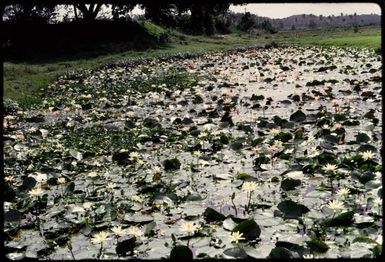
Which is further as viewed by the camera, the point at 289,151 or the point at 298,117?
the point at 298,117

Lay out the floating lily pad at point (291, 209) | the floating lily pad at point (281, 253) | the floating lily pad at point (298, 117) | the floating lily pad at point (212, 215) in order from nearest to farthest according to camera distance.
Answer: the floating lily pad at point (281, 253) < the floating lily pad at point (291, 209) < the floating lily pad at point (212, 215) < the floating lily pad at point (298, 117)

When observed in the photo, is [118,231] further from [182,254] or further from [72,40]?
[72,40]

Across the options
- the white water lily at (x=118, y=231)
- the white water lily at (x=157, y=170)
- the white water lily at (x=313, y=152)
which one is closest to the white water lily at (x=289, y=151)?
the white water lily at (x=313, y=152)

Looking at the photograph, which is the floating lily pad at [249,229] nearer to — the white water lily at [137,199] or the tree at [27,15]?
the white water lily at [137,199]

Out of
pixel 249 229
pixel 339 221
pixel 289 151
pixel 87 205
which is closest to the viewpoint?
pixel 249 229

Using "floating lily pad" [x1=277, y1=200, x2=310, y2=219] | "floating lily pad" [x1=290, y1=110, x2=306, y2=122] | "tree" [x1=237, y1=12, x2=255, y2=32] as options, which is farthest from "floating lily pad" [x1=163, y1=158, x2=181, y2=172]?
"tree" [x1=237, y1=12, x2=255, y2=32]

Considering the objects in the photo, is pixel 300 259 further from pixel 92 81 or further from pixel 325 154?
pixel 92 81

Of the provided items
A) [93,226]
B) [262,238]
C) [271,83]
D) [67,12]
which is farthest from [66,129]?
[67,12]

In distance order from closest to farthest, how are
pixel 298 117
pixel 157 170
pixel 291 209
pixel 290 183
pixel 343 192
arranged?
pixel 291 209 → pixel 343 192 → pixel 290 183 → pixel 157 170 → pixel 298 117

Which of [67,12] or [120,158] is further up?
[67,12]

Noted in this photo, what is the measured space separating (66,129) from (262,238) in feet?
21.0

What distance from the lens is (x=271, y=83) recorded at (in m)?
14.2

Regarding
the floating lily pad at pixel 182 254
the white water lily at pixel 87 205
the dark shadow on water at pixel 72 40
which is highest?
the dark shadow on water at pixel 72 40

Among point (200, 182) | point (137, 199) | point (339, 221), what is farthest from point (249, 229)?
point (200, 182)
